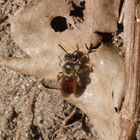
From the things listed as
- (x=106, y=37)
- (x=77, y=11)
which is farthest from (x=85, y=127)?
(x=77, y=11)

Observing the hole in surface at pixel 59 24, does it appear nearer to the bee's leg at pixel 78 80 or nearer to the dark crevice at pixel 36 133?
the bee's leg at pixel 78 80

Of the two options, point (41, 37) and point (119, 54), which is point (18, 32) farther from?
point (119, 54)

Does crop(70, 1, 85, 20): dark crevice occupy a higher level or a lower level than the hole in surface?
higher

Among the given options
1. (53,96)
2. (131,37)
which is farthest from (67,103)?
(131,37)

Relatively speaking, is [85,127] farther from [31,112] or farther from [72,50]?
[72,50]

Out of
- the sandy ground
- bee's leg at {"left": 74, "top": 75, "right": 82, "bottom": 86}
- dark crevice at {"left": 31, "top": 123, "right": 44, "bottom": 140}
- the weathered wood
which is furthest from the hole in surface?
dark crevice at {"left": 31, "top": 123, "right": 44, "bottom": 140}

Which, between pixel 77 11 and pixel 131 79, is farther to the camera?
pixel 77 11

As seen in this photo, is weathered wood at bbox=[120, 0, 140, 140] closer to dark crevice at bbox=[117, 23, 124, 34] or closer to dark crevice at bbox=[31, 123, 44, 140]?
dark crevice at bbox=[117, 23, 124, 34]
